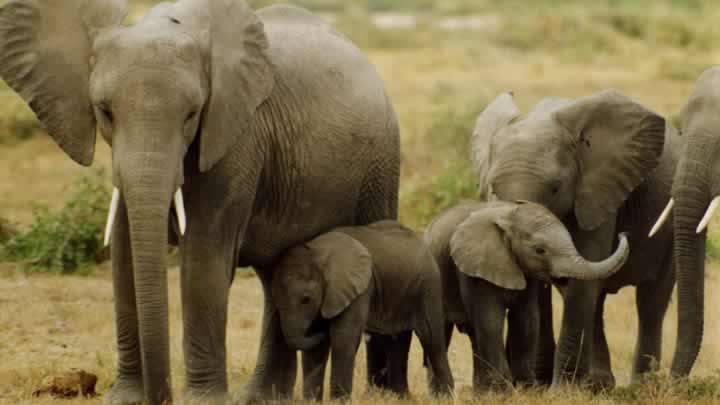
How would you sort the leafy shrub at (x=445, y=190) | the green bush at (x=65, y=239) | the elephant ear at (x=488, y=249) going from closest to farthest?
1. the elephant ear at (x=488, y=249)
2. the green bush at (x=65, y=239)
3. the leafy shrub at (x=445, y=190)

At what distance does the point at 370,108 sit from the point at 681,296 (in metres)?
1.99

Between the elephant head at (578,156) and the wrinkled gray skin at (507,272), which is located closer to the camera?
the wrinkled gray skin at (507,272)

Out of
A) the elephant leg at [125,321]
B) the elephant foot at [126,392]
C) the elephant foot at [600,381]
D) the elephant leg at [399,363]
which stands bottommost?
the elephant foot at [600,381]

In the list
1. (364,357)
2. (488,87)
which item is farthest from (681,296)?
(488,87)

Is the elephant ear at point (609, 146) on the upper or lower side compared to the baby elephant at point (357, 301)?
upper

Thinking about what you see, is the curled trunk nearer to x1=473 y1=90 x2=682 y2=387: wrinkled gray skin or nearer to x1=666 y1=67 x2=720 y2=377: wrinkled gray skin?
x1=473 y1=90 x2=682 y2=387: wrinkled gray skin

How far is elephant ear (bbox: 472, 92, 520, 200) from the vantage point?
9.15 m

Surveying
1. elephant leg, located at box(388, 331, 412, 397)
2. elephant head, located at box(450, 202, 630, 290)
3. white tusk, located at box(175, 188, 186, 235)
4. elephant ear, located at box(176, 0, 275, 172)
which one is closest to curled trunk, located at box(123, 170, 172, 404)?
white tusk, located at box(175, 188, 186, 235)

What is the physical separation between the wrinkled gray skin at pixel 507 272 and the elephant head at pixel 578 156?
9.7 inches

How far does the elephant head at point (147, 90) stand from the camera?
262 inches

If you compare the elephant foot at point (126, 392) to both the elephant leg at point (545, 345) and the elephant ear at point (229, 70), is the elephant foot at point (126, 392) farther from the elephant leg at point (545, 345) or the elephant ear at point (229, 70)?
the elephant leg at point (545, 345)

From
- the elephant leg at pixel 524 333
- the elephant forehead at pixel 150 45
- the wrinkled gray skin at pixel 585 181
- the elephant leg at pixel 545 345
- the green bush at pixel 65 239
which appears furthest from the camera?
the green bush at pixel 65 239

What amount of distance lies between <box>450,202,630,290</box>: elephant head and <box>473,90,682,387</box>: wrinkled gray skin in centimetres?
26

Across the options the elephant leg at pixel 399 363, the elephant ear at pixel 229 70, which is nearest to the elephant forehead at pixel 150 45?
the elephant ear at pixel 229 70
